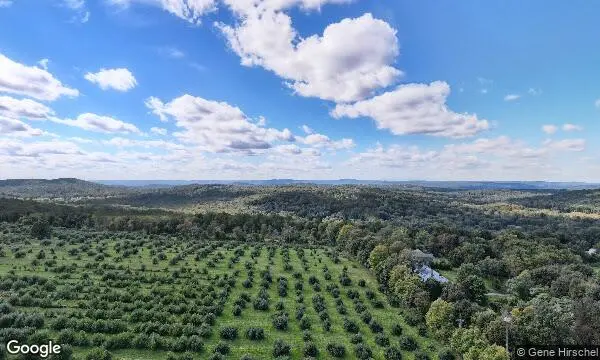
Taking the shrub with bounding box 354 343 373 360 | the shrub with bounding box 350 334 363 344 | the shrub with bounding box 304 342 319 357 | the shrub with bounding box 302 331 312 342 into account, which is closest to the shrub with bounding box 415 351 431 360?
the shrub with bounding box 354 343 373 360

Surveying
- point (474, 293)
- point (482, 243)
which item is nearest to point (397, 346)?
point (474, 293)

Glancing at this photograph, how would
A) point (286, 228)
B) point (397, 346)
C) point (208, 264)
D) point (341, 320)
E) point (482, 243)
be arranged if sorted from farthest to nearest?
point (286, 228)
point (482, 243)
point (208, 264)
point (341, 320)
point (397, 346)

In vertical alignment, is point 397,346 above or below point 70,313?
below

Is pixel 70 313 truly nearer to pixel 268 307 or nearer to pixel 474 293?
pixel 268 307

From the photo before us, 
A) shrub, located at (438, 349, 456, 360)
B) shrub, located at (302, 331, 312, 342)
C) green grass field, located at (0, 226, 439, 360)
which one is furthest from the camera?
shrub, located at (302, 331, 312, 342)

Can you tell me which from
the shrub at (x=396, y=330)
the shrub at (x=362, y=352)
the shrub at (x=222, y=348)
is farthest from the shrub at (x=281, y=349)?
the shrub at (x=396, y=330)

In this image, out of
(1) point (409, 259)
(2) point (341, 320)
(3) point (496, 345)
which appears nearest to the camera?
(3) point (496, 345)

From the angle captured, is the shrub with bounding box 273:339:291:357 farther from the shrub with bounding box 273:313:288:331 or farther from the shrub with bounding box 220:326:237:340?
the shrub with bounding box 273:313:288:331
